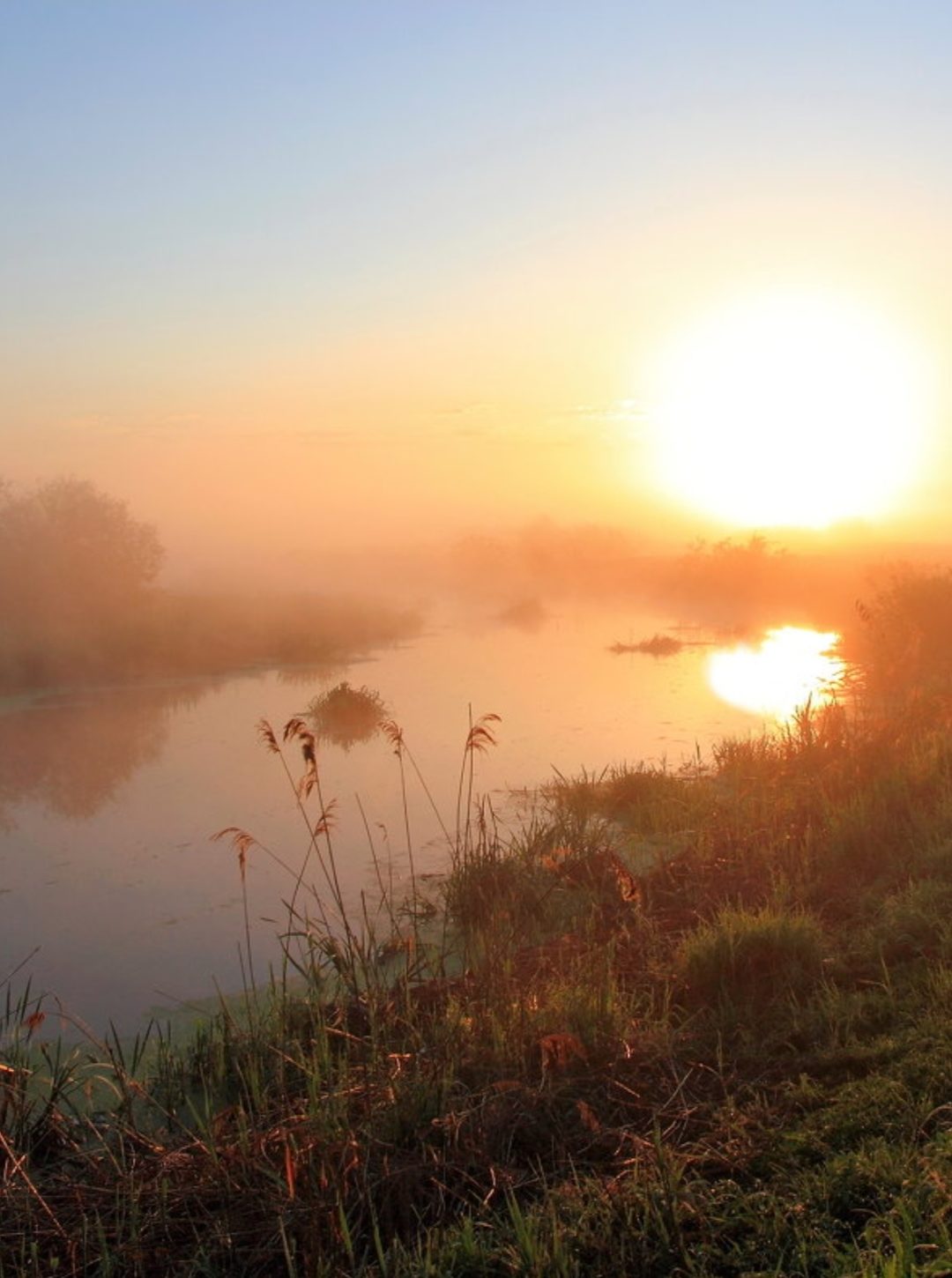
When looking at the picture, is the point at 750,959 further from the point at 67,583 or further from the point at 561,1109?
the point at 67,583

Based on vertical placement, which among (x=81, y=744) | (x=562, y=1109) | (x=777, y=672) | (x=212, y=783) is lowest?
(x=777, y=672)

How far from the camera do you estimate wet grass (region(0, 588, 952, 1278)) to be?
233 centimetres

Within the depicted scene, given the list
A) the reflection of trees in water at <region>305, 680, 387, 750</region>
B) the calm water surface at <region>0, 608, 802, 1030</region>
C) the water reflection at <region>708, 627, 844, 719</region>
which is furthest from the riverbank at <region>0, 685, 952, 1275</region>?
the reflection of trees in water at <region>305, 680, 387, 750</region>

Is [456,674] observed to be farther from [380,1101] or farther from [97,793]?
[380,1101]

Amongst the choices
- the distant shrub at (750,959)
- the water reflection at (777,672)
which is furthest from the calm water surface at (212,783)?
the distant shrub at (750,959)

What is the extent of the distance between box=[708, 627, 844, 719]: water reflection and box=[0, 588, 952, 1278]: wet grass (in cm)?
636

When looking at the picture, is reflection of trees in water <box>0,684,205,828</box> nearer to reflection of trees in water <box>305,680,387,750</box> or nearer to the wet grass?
reflection of trees in water <box>305,680,387,750</box>

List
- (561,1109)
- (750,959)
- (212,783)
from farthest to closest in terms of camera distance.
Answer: (212,783) < (750,959) < (561,1109)

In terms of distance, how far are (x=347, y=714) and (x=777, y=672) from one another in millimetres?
7006

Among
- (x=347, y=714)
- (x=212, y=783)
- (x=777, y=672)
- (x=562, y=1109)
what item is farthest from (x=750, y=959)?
(x=777, y=672)

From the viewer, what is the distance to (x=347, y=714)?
40.0ft

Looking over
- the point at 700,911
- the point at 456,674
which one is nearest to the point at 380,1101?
the point at 700,911

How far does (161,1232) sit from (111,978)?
9.79 ft

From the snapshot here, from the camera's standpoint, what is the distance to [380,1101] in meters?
3.03
